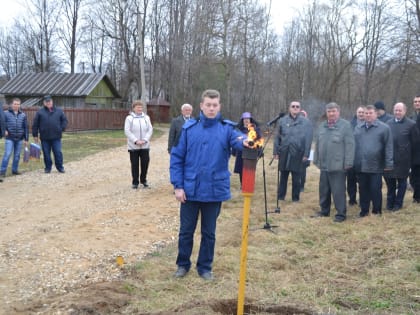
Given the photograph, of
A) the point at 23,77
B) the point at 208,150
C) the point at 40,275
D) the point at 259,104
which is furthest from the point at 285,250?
the point at 23,77

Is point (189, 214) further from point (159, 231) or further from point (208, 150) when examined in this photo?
point (159, 231)

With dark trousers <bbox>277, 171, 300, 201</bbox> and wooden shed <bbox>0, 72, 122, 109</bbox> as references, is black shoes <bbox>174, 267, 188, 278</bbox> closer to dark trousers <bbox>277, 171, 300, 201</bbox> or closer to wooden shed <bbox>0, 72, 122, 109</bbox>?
dark trousers <bbox>277, 171, 300, 201</bbox>

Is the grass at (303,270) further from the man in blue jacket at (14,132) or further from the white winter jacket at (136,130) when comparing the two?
the man in blue jacket at (14,132)

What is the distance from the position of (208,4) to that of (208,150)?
94.6 feet

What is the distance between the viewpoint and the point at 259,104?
103 ft

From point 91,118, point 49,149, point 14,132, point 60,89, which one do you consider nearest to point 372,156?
point 49,149

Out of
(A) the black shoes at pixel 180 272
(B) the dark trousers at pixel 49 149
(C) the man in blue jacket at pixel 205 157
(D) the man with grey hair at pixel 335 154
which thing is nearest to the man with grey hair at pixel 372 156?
(D) the man with grey hair at pixel 335 154

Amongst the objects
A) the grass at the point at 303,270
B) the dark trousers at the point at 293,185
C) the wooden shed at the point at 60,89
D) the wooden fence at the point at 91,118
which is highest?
the wooden shed at the point at 60,89

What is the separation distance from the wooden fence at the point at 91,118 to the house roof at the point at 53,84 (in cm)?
321

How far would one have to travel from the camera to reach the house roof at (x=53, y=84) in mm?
34125

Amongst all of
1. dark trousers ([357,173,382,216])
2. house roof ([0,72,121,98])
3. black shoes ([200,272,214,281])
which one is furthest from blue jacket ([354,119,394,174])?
house roof ([0,72,121,98])

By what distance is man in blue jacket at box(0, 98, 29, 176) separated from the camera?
10.3 metres

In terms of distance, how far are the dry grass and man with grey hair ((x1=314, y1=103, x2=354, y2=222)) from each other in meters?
0.45

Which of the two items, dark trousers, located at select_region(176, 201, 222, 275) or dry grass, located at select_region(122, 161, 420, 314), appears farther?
dark trousers, located at select_region(176, 201, 222, 275)
